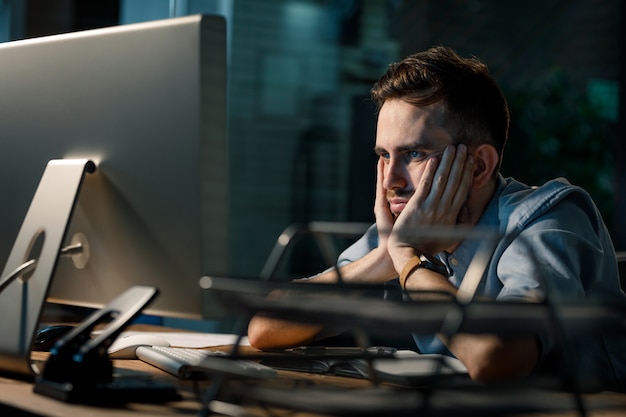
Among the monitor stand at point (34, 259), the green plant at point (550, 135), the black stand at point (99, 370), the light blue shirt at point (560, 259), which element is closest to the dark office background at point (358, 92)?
the green plant at point (550, 135)

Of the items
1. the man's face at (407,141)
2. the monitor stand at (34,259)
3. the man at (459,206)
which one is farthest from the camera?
the man's face at (407,141)

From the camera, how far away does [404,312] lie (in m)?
0.77

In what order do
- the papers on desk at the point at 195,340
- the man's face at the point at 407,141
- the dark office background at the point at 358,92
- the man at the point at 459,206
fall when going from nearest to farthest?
the man at the point at 459,206 < the papers on desk at the point at 195,340 < the man's face at the point at 407,141 < the dark office background at the point at 358,92

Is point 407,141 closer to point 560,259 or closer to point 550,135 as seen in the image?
point 560,259

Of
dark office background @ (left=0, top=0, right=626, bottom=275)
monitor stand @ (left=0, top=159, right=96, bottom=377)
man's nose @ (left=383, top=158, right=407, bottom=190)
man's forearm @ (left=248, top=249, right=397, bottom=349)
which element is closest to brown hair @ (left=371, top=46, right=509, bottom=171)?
man's nose @ (left=383, top=158, right=407, bottom=190)

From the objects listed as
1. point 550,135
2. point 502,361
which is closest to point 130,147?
point 502,361

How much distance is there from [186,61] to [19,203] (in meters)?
0.41

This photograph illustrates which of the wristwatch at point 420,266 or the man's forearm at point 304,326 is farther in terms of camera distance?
the man's forearm at point 304,326

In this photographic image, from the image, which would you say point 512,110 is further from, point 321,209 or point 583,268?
point 583,268

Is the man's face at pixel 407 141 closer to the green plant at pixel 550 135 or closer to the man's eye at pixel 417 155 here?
the man's eye at pixel 417 155

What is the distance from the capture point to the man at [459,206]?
148 cm

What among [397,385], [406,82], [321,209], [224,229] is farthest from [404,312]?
[321,209]

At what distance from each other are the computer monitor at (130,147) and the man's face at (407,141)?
732mm

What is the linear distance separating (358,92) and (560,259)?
288 cm
